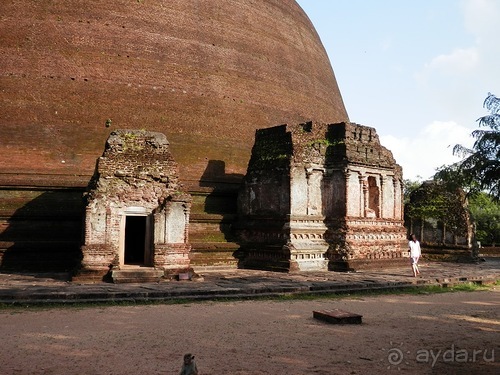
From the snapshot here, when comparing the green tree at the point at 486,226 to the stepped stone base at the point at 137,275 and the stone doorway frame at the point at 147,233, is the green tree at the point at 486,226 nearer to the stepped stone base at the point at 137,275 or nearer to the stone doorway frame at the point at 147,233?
the stone doorway frame at the point at 147,233

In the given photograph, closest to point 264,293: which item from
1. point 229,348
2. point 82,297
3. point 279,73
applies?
point 82,297

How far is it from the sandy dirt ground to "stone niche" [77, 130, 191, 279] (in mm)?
2696

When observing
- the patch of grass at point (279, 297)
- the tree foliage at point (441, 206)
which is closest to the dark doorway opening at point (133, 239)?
the patch of grass at point (279, 297)

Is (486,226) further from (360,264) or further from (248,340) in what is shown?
(248,340)

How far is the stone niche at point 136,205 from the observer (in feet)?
31.9

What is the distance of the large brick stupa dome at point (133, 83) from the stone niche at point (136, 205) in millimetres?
3012

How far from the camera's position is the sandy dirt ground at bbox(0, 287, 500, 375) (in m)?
4.34

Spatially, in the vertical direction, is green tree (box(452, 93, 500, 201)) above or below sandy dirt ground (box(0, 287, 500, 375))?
above

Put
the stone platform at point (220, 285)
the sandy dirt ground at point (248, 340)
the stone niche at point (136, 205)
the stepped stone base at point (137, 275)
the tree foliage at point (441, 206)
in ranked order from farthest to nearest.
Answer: the tree foliage at point (441, 206) < the stone niche at point (136, 205) < the stepped stone base at point (137, 275) < the stone platform at point (220, 285) < the sandy dirt ground at point (248, 340)

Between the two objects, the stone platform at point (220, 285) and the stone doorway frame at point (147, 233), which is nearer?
the stone platform at point (220, 285)

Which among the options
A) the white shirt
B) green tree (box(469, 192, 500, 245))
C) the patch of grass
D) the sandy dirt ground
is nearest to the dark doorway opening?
the patch of grass

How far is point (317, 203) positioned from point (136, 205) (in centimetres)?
484

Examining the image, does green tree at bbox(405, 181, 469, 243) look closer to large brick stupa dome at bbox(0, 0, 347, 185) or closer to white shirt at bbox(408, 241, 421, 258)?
large brick stupa dome at bbox(0, 0, 347, 185)

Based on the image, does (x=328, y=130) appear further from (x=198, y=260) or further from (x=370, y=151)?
(x=198, y=260)
